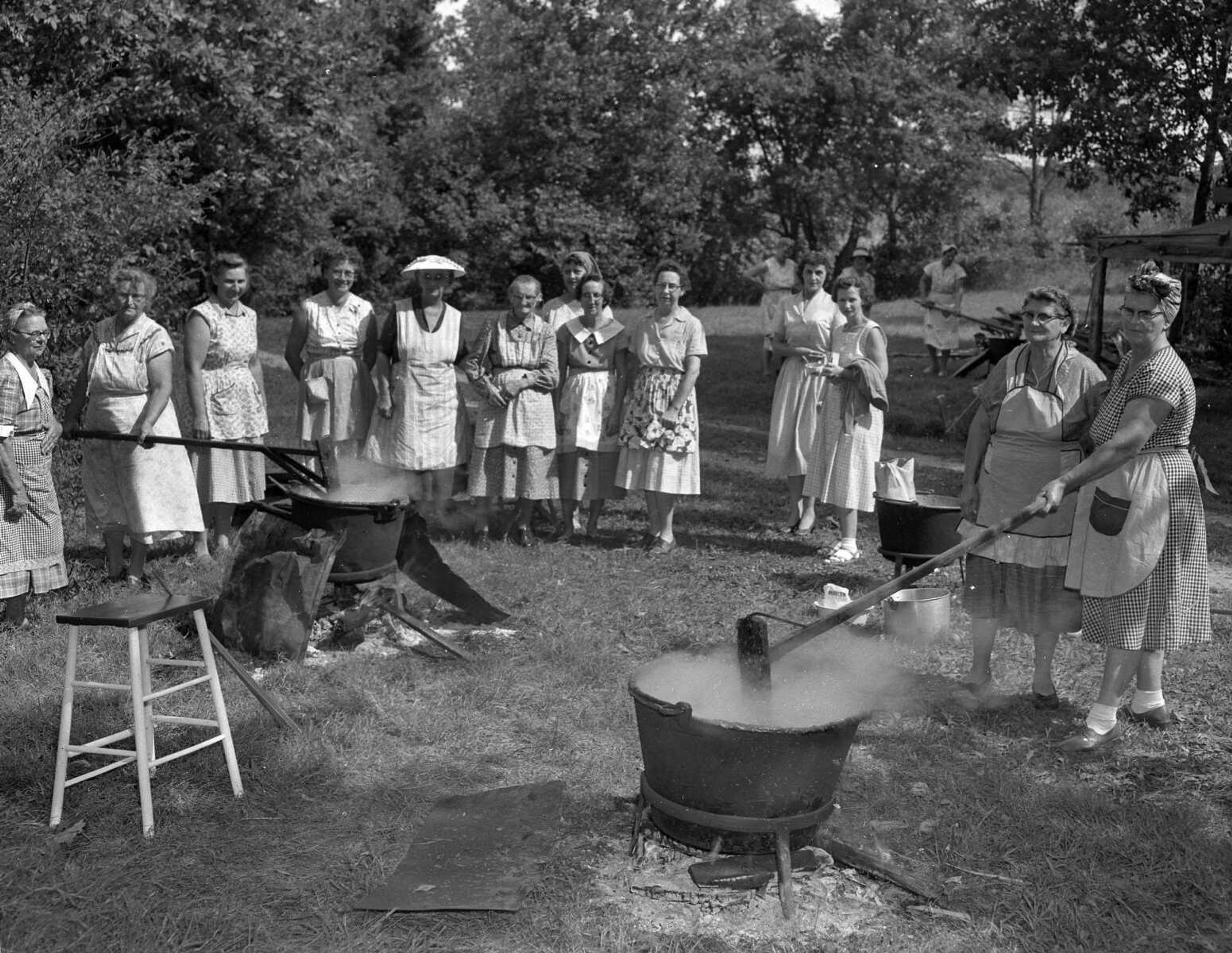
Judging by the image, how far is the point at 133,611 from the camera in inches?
155

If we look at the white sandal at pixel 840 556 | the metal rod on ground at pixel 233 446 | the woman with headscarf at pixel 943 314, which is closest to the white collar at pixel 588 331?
the white sandal at pixel 840 556

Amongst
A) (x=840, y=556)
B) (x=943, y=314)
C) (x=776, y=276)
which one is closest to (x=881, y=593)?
(x=840, y=556)

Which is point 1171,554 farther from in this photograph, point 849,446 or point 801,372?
point 801,372

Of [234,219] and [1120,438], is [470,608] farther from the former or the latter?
[234,219]

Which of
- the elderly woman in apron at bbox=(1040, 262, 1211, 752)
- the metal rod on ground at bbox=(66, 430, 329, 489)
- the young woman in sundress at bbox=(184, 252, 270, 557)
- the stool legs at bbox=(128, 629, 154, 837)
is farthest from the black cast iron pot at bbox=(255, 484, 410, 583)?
the elderly woman in apron at bbox=(1040, 262, 1211, 752)

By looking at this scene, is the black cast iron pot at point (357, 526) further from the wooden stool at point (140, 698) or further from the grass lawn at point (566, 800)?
the wooden stool at point (140, 698)

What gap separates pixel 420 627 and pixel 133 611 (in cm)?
191

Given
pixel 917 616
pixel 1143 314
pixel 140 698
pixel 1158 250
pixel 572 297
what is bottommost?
pixel 917 616

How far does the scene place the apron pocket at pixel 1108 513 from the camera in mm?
4496

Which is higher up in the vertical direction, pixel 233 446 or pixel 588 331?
pixel 588 331

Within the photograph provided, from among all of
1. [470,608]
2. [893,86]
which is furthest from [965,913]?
[893,86]

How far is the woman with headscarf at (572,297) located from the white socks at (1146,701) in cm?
420

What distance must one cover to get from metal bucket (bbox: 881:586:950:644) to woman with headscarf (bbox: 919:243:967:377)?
1085 cm

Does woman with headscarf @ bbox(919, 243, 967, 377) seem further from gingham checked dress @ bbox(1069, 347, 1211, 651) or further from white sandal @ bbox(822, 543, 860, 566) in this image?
gingham checked dress @ bbox(1069, 347, 1211, 651)
